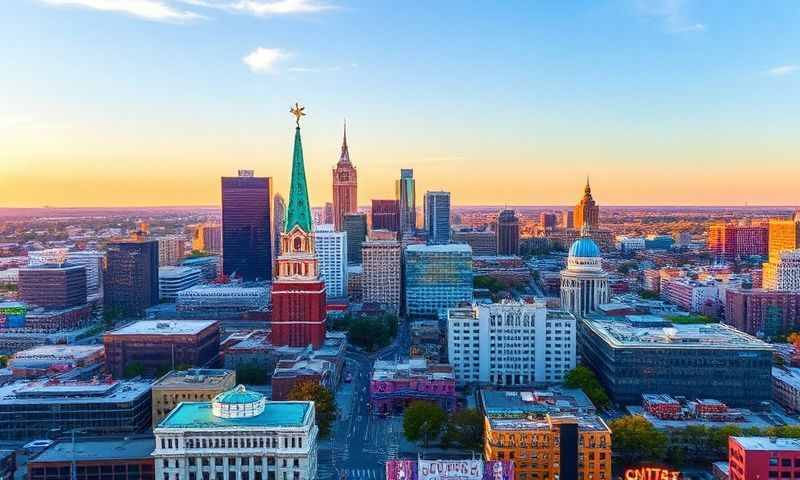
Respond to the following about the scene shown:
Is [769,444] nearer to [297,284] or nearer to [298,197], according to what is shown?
[297,284]

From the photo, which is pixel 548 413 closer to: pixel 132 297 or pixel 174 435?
pixel 174 435

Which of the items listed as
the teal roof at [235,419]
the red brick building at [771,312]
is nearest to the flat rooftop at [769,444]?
the teal roof at [235,419]

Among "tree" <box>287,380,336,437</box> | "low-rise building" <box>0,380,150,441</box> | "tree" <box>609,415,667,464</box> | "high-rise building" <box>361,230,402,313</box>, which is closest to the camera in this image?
"tree" <box>609,415,667,464</box>

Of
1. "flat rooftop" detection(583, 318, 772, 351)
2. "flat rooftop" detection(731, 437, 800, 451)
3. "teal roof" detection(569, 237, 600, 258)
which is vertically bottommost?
"flat rooftop" detection(731, 437, 800, 451)

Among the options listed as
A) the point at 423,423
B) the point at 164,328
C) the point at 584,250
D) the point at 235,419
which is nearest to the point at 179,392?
the point at 235,419

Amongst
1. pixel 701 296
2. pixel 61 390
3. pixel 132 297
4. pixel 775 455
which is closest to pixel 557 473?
pixel 775 455

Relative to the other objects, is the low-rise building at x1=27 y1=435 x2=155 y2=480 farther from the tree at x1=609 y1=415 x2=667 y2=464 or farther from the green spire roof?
the green spire roof

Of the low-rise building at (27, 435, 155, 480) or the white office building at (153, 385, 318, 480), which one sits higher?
the white office building at (153, 385, 318, 480)

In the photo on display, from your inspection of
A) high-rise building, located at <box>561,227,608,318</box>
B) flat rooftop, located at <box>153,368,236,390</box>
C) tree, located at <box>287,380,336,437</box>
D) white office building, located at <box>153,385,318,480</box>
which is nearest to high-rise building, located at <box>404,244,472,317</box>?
high-rise building, located at <box>561,227,608,318</box>

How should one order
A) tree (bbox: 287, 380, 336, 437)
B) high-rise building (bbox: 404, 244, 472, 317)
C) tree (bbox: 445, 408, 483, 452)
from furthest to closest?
high-rise building (bbox: 404, 244, 472, 317) < tree (bbox: 287, 380, 336, 437) < tree (bbox: 445, 408, 483, 452)
